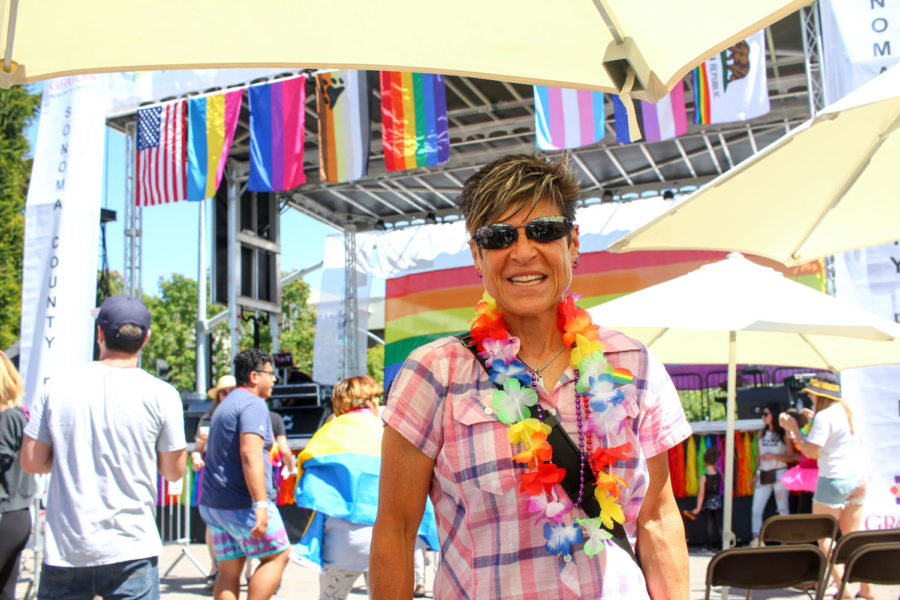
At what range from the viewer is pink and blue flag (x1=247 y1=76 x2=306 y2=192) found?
1173 centimetres

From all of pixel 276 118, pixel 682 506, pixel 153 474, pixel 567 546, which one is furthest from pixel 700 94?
pixel 567 546

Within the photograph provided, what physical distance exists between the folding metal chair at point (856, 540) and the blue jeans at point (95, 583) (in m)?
3.62

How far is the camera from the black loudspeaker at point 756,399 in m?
8.97

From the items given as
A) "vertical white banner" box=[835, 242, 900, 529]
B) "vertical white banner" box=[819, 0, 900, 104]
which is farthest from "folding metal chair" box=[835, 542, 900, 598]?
"vertical white banner" box=[819, 0, 900, 104]

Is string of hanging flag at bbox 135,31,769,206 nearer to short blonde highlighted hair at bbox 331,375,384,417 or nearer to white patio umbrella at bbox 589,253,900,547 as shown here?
white patio umbrella at bbox 589,253,900,547

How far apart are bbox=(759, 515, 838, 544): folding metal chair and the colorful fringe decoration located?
3.15 m

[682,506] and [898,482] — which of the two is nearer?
[898,482]

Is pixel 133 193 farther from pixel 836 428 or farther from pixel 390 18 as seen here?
pixel 390 18

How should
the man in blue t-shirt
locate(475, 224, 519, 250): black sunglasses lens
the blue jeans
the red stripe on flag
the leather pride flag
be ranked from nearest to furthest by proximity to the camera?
locate(475, 224, 519, 250): black sunglasses lens
the blue jeans
the man in blue t-shirt
the red stripe on flag
the leather pride flag

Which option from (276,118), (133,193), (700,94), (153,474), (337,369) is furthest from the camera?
(337,369)

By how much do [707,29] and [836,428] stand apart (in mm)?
5409

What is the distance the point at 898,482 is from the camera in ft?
19.6

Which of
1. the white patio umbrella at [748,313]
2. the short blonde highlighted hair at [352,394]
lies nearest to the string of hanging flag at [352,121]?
the white patio umbrella at [748,313]

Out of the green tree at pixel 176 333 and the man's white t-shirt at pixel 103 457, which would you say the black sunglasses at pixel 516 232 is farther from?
the green tree at pixel 176 333
